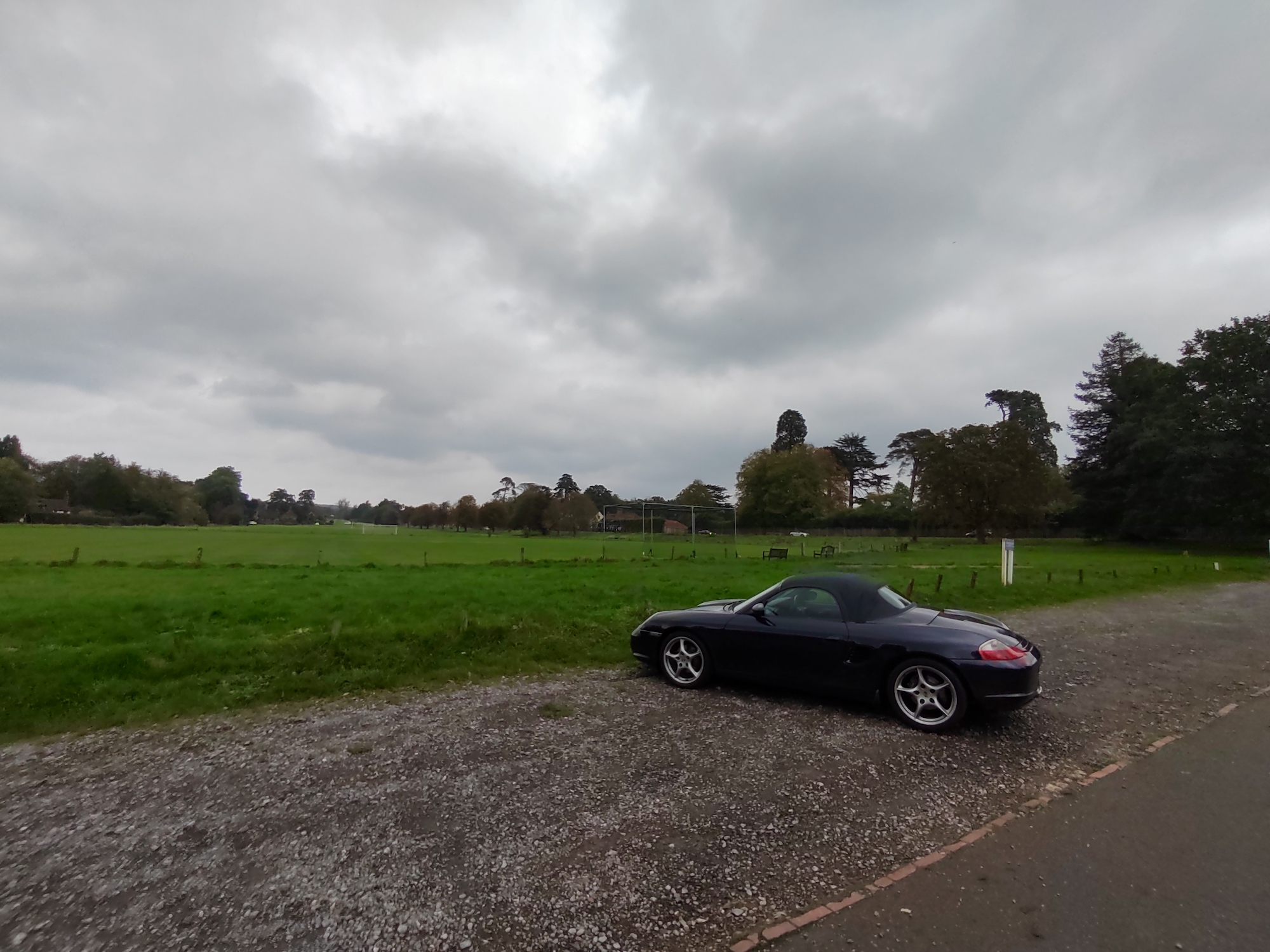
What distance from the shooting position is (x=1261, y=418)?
35844mm

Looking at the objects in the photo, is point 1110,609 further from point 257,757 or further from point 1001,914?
point 257,757

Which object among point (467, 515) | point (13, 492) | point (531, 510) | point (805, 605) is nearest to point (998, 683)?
point (805, 605)

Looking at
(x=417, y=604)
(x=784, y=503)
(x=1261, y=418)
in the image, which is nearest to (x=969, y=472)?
(x=1261, y=418)

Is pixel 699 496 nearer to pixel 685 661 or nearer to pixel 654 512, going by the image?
pixel 654 512

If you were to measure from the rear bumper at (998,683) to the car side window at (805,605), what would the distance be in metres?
1.07

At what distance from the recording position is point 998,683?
15.9ft

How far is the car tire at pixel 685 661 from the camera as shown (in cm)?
618

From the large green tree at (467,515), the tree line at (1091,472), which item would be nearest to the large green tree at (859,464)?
the tree line at (1091,472)

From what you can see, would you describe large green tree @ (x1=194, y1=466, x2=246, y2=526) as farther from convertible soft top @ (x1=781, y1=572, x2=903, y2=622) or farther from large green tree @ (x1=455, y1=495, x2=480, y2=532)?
convertible soft top @ (x1=781, y1=572, x2=903, y2=622)

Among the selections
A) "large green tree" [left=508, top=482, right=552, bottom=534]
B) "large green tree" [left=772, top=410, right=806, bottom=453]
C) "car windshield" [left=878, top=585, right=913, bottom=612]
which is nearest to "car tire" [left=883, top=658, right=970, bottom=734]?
"car windshield" [left=878, top=585, right=913, bottom=612]

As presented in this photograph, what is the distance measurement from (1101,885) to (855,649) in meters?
2.53

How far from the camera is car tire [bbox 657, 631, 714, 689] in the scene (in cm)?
618

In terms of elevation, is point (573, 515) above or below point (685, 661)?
above

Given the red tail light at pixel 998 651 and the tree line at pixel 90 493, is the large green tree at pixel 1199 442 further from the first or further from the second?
the tree line at pixel 90 493
